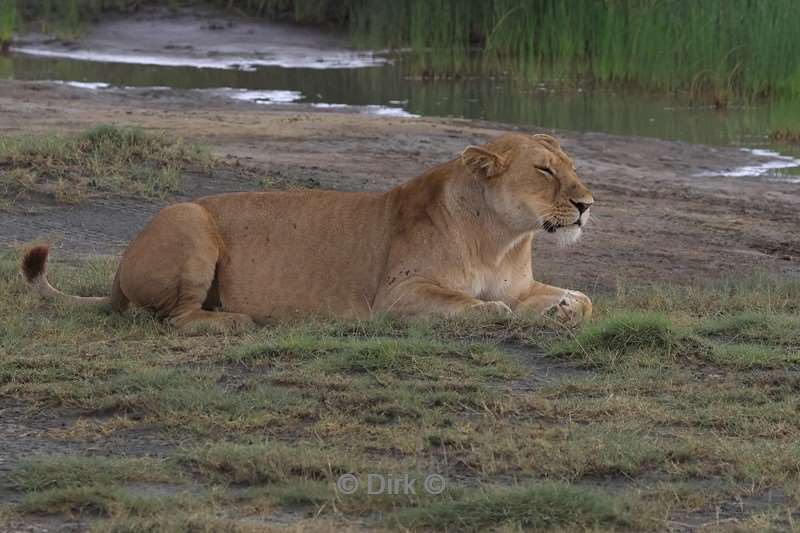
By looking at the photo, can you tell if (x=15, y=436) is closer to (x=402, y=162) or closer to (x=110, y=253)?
(x=110, y=253)

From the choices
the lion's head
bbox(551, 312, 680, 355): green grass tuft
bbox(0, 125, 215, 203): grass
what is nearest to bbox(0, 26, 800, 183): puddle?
bbox(0, 125, 215, 203): grass

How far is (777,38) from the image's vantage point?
14.9m

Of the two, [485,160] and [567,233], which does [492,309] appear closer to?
[567,233]

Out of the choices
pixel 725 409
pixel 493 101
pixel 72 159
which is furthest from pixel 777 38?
pixel 725 409

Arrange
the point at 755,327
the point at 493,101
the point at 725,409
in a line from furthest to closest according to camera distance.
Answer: the point at 493,101
the point at 755,327
the point at 725,409

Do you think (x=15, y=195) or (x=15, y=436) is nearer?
(x=15, y=436)

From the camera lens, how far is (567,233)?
632cm

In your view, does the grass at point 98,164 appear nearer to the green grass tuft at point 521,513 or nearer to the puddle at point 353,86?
the puddle at point 353,86

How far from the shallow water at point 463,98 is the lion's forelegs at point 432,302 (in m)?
6.06

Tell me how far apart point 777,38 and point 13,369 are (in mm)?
10895

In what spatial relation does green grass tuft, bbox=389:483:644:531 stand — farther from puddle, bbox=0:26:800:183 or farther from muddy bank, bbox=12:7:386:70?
muddy bank, bbox=12:7:386:70

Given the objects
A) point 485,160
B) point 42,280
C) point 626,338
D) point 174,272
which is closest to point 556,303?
point 485,160

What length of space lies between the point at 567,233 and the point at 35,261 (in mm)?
2134

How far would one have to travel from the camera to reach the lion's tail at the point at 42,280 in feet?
21.4
